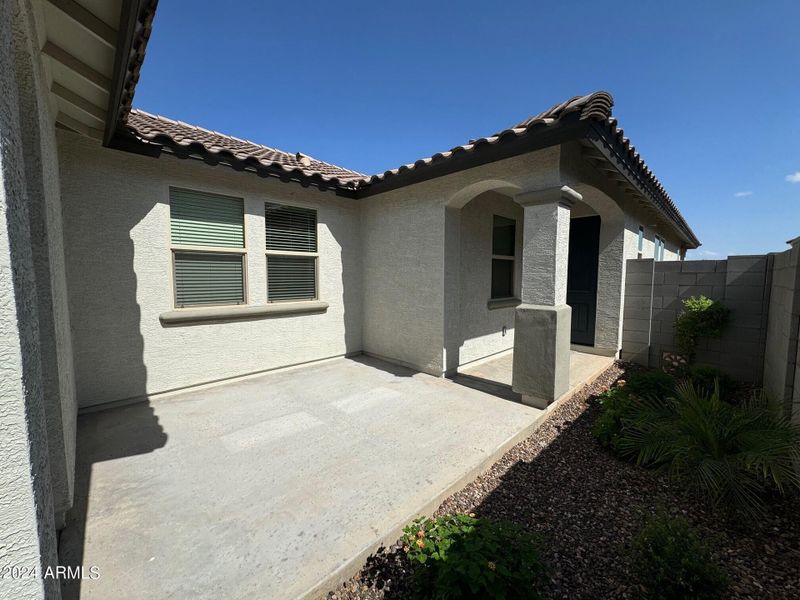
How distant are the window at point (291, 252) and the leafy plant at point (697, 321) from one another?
266 inches

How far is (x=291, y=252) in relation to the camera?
5.98m

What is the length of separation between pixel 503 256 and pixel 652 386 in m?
3.68

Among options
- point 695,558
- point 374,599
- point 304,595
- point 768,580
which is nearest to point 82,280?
point 304,595

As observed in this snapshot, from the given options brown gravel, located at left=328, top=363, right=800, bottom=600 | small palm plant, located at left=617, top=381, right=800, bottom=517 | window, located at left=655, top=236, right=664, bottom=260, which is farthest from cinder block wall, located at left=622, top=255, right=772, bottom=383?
window, located at left=655, top=236, right=664, bottom=260

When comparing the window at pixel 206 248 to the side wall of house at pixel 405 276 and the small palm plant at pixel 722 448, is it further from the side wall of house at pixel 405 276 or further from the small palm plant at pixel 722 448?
the small palm plant at pixel 722 448

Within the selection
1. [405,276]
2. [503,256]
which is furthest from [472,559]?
[503,256]

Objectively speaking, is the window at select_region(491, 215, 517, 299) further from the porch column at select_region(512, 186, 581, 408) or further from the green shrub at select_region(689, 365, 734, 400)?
the green shrub at select_region(689, 365, 734, 400)

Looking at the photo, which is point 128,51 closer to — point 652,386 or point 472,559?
point 472,559

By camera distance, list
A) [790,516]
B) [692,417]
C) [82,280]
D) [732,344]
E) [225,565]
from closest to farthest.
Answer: [225,565], [790,516], [692,417], [82,280], [732,344]

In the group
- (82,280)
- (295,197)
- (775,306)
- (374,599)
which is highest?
(295,197)

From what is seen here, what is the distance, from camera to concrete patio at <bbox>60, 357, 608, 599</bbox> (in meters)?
2.09

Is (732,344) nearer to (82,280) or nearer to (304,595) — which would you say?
(304,595)

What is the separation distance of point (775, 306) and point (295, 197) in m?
7.53

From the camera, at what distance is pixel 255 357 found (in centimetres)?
566
